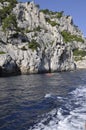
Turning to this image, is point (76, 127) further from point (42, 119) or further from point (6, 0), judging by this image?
point (6, 0)

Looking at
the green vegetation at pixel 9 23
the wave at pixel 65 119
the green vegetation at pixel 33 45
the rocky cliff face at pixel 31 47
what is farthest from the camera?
the green vegetation at pixel 33 45

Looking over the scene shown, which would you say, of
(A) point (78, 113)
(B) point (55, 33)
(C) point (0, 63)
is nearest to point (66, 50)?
(B) point (55, 33)

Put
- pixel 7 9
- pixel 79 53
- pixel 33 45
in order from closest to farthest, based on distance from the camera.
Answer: pixel 33 45, pixel 7 9, pixel 79 53

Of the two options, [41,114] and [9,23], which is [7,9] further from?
[41,114]

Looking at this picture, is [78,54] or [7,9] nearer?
[7,9]

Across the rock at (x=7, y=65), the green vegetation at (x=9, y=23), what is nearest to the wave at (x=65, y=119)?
the rock at (x=7, y=65)

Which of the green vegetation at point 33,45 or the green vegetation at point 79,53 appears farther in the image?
the green vegetation at point 79,53

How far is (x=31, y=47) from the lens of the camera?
332 feet

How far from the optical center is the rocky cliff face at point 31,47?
91.4m

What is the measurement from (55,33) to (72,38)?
59502 mm

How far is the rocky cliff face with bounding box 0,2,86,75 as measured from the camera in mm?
91400

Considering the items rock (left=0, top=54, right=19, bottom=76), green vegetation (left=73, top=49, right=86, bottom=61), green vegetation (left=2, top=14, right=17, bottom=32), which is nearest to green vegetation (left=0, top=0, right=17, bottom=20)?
green vegetation (left=2, top=14, right=17, bottom=32)

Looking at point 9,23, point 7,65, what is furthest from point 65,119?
point 9,23

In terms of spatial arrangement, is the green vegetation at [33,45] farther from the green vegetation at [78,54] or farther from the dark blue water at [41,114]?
the green vegetation at [78,54]
